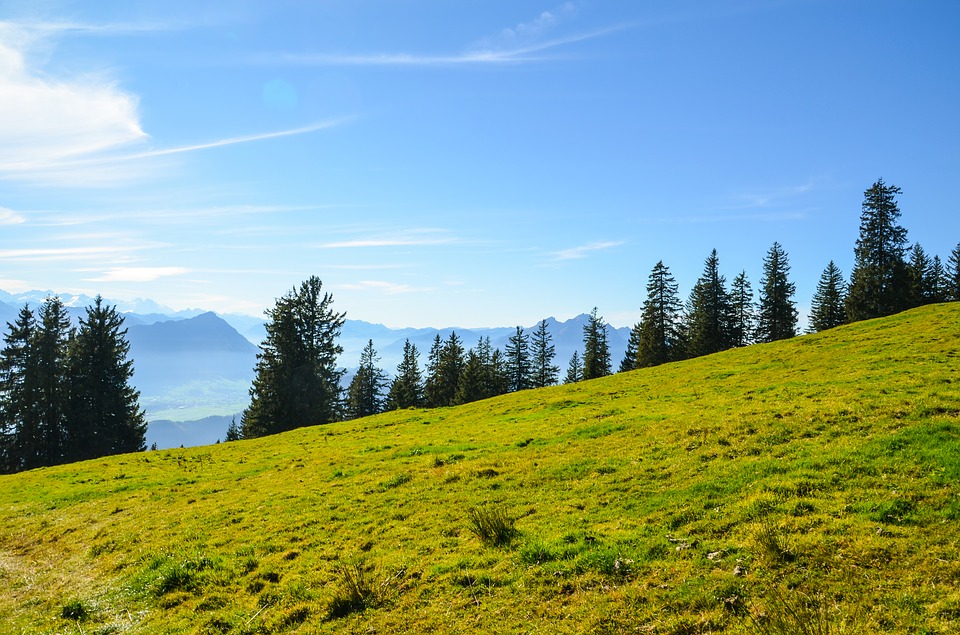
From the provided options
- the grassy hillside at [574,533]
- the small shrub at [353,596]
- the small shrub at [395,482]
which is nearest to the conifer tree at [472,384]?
the grassy hillside at [574,533]

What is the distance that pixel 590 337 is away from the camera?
94.1 metres

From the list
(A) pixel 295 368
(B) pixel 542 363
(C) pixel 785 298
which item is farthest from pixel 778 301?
(A) pixel 295 368

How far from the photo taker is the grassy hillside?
7.31 meters

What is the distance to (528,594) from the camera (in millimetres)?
8383

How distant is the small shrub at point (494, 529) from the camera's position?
10.6 metres

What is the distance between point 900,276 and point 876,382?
68407 mm

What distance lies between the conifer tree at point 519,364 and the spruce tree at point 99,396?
2473 inches

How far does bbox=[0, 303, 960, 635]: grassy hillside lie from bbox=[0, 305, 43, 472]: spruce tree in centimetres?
4755

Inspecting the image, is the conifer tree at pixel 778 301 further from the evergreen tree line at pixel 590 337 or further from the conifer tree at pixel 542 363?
the conifer tree at pixel 542 363

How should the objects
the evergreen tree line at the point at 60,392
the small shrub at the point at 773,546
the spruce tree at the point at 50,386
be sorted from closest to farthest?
the small shrub at the point at 773,546
the evergreen tree line at the point at 60,392
the spruce tree at the point at 50,386

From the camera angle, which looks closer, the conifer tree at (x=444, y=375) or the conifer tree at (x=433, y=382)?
the conifer tree at (x=444, y=375)

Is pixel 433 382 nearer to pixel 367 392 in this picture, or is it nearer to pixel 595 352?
pixel 367 392

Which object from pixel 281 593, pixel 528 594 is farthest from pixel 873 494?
pixel 281 593

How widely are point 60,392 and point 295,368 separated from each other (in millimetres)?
28967
